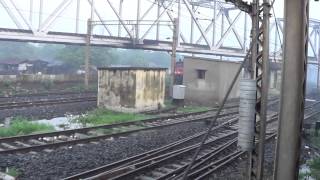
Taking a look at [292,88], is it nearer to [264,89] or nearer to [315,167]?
[264,89]

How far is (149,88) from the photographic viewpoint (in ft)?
74.3

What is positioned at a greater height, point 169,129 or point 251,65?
point 251,65

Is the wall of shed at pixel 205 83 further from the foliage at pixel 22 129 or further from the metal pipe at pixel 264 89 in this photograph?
the metal pipe at pixel 264 89

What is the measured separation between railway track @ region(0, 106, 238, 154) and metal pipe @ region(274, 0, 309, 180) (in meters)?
7.72

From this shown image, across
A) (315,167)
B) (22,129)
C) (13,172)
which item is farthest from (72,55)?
(13,172)

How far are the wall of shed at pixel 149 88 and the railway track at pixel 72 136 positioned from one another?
3411 millimetres

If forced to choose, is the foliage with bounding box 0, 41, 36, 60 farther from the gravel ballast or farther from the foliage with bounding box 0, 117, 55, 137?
the gravel ballast

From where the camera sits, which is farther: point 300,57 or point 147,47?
point 147,47

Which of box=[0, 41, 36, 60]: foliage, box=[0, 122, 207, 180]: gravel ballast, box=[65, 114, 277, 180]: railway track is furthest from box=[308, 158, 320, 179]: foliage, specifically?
box=[0, 41, 36, 60]: foliage

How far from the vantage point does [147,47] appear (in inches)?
1806

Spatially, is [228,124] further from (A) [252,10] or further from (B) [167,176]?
(A) [252,10]

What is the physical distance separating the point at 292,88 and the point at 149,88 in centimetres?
1706

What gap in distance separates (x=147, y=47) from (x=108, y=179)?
123 feet

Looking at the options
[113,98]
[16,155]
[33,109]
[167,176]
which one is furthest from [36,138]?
[113,98]
